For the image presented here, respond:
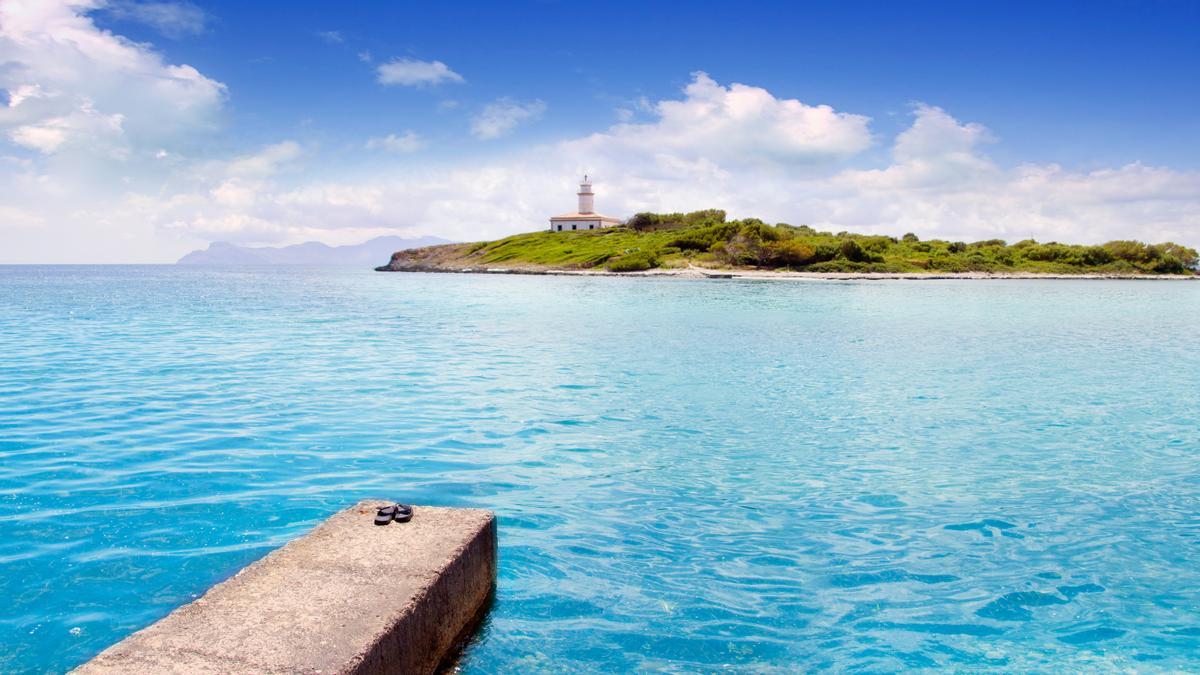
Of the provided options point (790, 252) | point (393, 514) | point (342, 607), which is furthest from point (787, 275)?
point (342, 607)

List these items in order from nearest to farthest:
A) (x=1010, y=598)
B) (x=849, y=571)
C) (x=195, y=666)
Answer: (x=195, y=666) < (x=1010, y=598) < (x=849, y=571)

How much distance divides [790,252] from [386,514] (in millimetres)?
109035

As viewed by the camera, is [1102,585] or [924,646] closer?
[924,646]

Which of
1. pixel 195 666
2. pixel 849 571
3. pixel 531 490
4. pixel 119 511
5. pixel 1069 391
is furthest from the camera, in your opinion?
pixel 1069 391

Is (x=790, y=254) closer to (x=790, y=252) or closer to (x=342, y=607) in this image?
(x=790, y=252)

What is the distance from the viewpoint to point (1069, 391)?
18281 mm

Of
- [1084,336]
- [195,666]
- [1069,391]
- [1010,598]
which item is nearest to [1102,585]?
[1010,598]

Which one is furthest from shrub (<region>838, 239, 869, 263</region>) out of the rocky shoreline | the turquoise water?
the turquoise water

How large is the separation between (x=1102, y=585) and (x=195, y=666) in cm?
761

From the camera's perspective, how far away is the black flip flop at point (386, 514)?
6230 mm

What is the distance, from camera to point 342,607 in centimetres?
482

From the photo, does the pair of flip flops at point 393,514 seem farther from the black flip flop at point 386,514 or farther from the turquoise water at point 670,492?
the turquoise water at point 670,492

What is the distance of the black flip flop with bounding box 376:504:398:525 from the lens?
6.23 meters

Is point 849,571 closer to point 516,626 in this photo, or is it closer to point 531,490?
point 516,626
